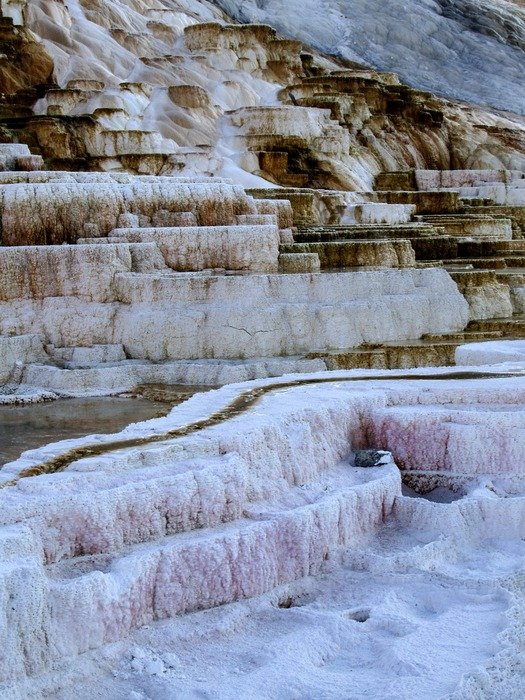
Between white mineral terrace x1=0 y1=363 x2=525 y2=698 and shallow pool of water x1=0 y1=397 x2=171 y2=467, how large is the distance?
50.4 inches

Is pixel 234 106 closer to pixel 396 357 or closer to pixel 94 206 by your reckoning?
pixel 94 206

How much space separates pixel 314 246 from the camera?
1321cm

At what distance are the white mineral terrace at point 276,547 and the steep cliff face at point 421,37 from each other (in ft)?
73.6

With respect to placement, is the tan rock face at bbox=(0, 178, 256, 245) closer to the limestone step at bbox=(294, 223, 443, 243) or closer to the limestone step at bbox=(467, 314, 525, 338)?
the limestone step at bbox=(294, 223, 443, 243)

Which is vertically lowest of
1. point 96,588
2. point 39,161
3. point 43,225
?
point 96,588

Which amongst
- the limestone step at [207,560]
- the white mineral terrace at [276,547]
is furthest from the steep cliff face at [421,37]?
the limestone step at [207,560]

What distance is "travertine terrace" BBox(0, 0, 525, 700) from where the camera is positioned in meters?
5.63

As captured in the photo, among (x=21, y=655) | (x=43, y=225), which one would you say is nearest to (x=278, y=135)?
(x=43, y=225)

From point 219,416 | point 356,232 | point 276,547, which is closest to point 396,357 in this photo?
point 356,232

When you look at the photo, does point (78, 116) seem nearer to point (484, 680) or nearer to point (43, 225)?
point (43, 225)

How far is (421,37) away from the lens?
30.1 metres

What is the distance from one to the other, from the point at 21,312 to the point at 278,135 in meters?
9.22

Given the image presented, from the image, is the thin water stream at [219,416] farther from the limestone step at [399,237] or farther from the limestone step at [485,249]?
the limestone step at [485,249]

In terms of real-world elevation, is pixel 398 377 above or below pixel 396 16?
below
